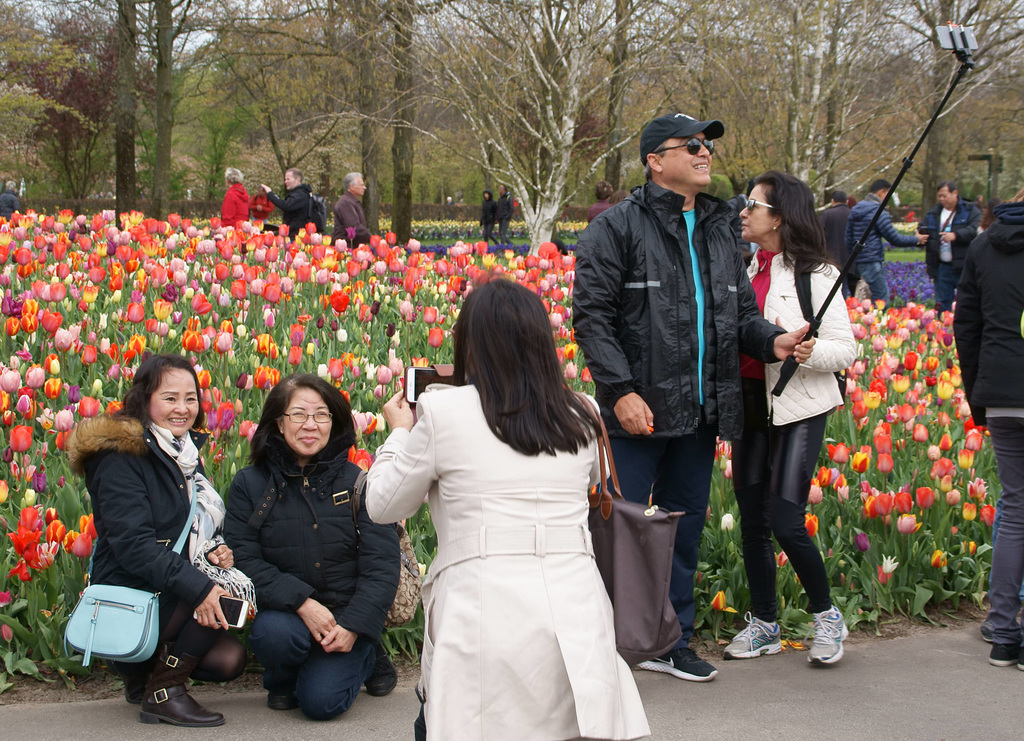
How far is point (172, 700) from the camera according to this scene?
3.16 meters

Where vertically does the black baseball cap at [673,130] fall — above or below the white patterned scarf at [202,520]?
above

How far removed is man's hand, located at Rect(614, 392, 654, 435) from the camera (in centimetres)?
327

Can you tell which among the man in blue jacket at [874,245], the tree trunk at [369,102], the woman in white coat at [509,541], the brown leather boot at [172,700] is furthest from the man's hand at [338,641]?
the tree trunk at [369,102]

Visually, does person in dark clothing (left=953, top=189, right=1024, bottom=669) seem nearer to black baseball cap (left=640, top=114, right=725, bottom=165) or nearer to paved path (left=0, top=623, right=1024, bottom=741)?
paved path (left=0, top=623, right=1024, bottom=741)

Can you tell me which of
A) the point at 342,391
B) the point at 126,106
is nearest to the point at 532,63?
the point at 126,106

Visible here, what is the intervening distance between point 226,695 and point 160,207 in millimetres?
17006

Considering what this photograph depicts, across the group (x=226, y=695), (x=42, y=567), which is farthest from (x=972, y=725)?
(x=42, y=567)

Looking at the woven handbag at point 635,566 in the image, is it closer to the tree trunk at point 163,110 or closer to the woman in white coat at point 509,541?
the woman in white coat at point 509,541

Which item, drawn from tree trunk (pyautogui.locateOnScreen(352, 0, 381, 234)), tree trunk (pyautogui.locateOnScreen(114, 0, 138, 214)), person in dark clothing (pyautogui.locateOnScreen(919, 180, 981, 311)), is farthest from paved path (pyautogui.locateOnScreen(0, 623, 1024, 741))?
tree trunk (pyautogui.locateOnScreen(114, 0, 138, 214))

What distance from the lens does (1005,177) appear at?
Result: 1192 inches

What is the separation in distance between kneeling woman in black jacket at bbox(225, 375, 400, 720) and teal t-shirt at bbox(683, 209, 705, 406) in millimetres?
1098

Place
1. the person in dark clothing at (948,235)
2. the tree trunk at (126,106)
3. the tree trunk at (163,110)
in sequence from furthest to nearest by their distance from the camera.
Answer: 1. the tree trunk at (163,110)
2. the tree trunk at (126,106)
3. the person in dark clothing at (948,235)

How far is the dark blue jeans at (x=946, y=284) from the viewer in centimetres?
1154

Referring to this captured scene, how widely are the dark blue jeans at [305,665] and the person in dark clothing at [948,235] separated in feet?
31.2
